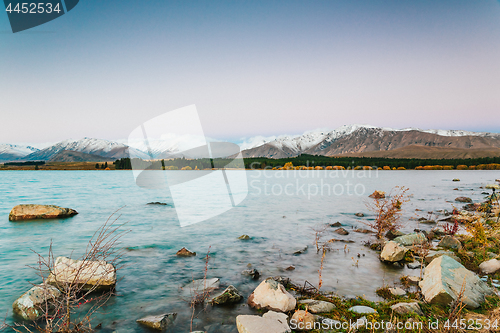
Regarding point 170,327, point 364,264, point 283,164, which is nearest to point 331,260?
point 364,264

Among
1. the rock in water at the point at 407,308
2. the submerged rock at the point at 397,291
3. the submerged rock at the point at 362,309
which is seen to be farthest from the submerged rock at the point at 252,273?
the rock in water at the point at 407,308

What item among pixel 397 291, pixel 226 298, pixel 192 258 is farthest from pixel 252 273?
pixel 397 291

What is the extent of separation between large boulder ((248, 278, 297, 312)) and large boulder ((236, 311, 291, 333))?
19.6 inches

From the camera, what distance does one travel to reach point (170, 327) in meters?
5.82

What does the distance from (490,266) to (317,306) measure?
609cm

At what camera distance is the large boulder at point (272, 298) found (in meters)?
6.02

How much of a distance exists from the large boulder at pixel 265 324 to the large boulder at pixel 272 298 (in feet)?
1.63

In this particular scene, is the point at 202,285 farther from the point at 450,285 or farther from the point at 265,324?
the point at 450,285

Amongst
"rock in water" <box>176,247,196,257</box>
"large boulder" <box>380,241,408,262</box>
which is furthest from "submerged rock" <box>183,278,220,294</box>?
"large boulder" <box>380,241,408,262</box>

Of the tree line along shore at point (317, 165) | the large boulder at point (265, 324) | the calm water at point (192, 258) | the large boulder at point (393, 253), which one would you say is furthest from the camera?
the tree line along shore at point (317, 165)

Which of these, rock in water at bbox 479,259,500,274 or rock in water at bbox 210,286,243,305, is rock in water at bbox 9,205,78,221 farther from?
rock in water at bbox 479,259,500,274

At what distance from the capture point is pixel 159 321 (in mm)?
5762

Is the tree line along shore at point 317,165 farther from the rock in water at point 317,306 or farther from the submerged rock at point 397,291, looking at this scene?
the rock in water at point 317,306

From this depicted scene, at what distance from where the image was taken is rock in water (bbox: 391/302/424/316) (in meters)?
5.46
